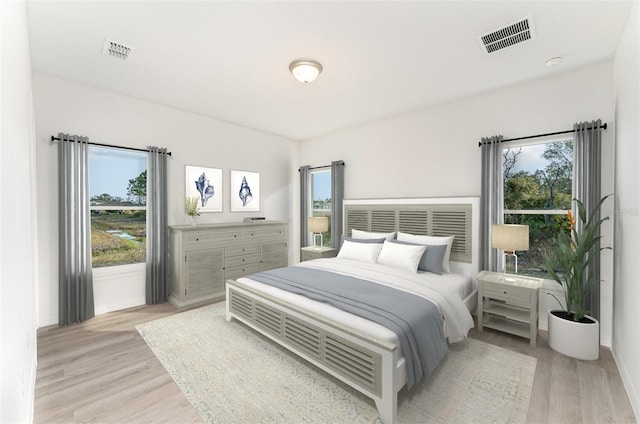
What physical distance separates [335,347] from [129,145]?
3659mm

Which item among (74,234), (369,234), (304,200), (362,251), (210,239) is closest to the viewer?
(74,234)

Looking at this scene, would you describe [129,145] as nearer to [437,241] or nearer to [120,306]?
[120,306]

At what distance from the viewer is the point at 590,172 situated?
9.02 feet

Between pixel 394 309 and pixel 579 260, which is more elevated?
pixel 579 260

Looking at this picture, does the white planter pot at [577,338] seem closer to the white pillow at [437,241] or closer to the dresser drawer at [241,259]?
the white pillow at [437,241]

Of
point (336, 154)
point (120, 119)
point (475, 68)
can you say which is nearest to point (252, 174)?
point (336, 154)

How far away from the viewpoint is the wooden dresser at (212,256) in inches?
151

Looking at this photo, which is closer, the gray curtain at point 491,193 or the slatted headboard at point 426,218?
the gray curtain at point 491,193

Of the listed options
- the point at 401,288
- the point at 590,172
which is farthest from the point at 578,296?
the point at 401,288

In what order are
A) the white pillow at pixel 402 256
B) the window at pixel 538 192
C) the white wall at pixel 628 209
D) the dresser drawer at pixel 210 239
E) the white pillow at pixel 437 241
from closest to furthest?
the white wall at pixel 628 209
the window at pixel 538 192
the white pillow at pixel 402 256
the white pillow at pixel 437 241
the dresser drawer at pixel 210 239

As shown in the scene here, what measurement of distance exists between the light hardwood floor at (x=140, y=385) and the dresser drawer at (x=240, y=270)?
1502 mm

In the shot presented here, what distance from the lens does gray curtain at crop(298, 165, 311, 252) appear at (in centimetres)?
557

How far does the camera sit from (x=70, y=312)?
10.5 ft

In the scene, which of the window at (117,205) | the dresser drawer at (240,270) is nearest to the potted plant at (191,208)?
the window at (117,205)
